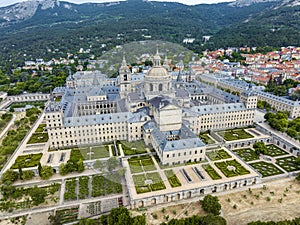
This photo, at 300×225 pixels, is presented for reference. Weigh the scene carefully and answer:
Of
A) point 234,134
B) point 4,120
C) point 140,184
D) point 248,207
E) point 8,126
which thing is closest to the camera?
point 248,207

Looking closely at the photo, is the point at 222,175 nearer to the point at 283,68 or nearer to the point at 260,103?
the point at 260,103

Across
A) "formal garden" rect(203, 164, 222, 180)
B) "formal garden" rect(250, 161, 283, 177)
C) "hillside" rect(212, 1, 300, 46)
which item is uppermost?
"hillside" rect(212, 1, 300, 46)

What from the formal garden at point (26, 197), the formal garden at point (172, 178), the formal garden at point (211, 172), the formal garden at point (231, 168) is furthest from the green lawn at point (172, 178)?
the formal garden at point (26, 197)

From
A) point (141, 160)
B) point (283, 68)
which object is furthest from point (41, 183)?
point (283, 68)

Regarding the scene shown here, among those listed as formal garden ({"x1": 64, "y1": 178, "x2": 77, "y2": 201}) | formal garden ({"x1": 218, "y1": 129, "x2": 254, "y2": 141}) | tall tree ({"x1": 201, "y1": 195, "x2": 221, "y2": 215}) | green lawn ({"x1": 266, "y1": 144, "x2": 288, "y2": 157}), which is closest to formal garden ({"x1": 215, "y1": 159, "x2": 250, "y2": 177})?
tall tree ({"x1": 201, "y1": 195, "x2": 221, "y2": 215})

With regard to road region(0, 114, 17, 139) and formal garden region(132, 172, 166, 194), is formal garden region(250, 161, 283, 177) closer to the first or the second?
formal garden region(132, 172, 166, 194)

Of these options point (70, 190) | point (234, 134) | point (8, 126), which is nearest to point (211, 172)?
point (234, 134)

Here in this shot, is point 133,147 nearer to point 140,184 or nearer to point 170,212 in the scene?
point 140,184
